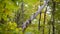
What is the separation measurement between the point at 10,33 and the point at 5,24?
21 centimetres

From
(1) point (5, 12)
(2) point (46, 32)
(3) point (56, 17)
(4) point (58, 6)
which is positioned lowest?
(2) point (46, 32)

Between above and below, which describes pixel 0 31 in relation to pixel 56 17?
above

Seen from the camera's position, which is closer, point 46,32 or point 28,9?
point 28,9

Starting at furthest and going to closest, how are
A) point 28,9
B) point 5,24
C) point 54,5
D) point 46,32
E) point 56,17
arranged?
point 46,32 < point 28,9 < point 56,17 < point 54,5 < point 5,24

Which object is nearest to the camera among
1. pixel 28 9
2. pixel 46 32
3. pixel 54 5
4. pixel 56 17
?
pixel 54 5

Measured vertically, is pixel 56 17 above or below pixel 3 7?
below

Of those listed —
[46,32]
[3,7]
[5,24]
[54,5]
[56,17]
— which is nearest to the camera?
[3,7]

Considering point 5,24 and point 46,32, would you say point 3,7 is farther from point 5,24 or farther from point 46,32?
point 46,32

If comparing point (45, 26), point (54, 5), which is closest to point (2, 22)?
point (54, 5)

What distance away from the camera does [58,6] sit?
8.12m

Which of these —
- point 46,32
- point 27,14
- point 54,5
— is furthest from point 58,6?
point 46,32

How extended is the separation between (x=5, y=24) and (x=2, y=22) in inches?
3.1

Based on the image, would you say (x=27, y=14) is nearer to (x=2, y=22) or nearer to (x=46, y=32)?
(x=46, y=32)

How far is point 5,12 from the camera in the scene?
2.84m
